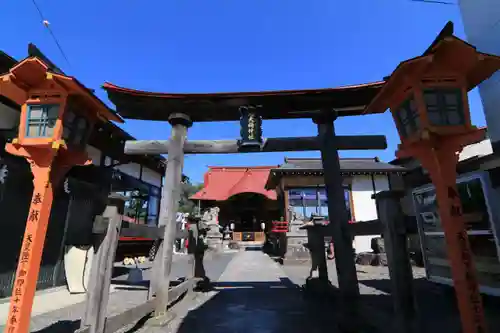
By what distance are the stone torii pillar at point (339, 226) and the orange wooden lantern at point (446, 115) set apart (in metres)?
1.61

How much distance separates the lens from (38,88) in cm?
279

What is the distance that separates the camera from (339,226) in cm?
404

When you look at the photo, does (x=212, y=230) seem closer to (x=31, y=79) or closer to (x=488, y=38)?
(x=31, y=79)

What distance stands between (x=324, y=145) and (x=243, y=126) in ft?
5.18

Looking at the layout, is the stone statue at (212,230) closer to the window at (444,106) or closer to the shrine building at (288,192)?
the shrine building at (288,192)

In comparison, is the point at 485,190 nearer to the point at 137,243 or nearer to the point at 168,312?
the point at 168,312

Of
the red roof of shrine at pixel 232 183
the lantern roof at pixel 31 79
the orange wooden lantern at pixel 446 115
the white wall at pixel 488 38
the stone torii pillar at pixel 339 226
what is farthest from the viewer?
the red roof of shrine at pixel 232 183

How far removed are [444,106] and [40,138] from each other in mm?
4177

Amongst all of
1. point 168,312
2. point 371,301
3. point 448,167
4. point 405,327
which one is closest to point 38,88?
point 168,312

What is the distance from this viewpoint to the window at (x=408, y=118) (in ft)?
8.84

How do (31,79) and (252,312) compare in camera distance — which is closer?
(31,79)

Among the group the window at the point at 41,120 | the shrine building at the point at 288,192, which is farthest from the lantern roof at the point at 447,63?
the shrine building at the point at 288,192

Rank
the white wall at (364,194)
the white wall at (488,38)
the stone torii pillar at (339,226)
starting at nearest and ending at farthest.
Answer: the stone torii pillar at (339,226) → the white wall at (488,38) → the white wall at (364,194)

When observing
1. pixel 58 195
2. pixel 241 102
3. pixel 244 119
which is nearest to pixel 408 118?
pixel 244 119
